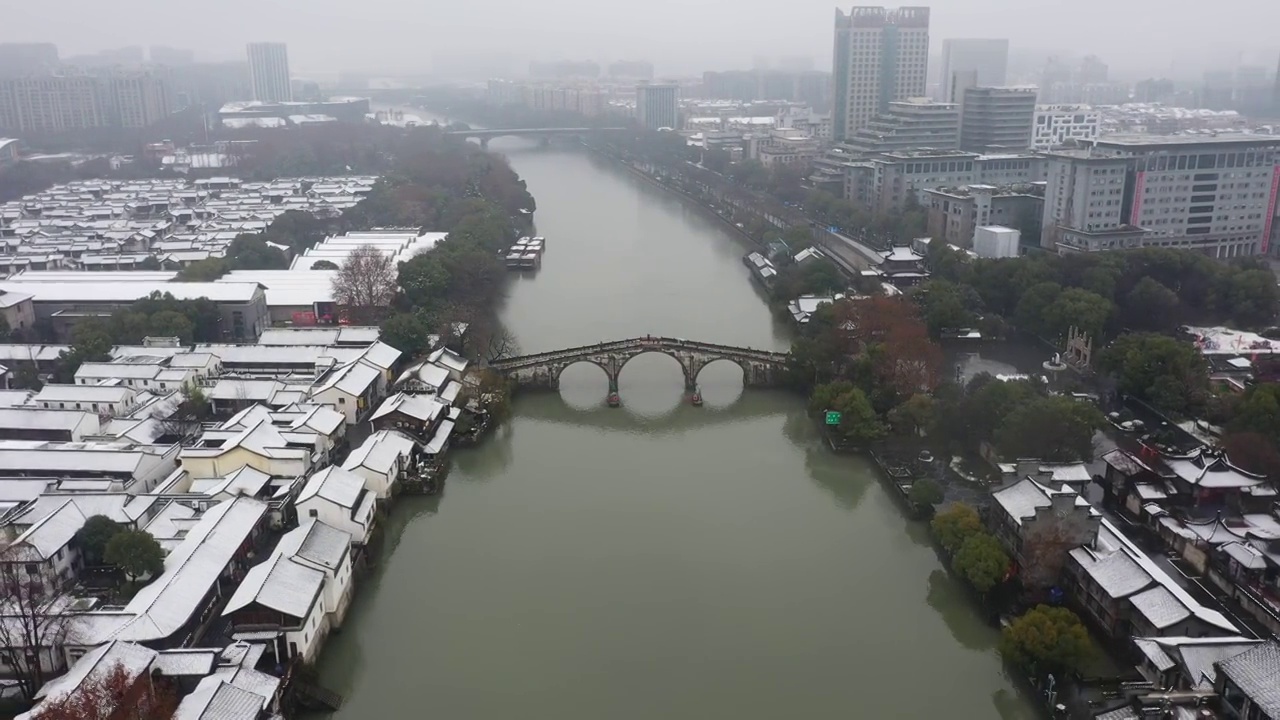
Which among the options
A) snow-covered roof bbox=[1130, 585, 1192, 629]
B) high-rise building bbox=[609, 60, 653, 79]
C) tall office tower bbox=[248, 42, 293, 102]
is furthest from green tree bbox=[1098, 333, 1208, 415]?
high-rise building bbox=[609, 60, 653, 79]

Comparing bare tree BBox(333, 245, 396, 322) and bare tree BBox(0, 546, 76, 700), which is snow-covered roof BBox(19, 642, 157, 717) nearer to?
bare tree BBox(0, 546, 76, 700)

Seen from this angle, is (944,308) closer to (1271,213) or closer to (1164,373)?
(1164,373)

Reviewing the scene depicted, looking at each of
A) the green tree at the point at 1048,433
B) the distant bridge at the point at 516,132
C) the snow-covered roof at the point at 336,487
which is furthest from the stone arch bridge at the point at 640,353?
the distant bridge at the point at 516,132

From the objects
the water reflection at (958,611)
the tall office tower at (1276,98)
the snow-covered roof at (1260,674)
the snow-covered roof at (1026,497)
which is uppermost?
the tall office tower at (1276,98)

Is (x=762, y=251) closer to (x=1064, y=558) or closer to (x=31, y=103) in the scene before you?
(x=1064, y=558)

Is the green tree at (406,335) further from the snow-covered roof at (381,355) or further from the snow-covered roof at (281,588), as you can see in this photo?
the snow-covered roof at (281,588)
